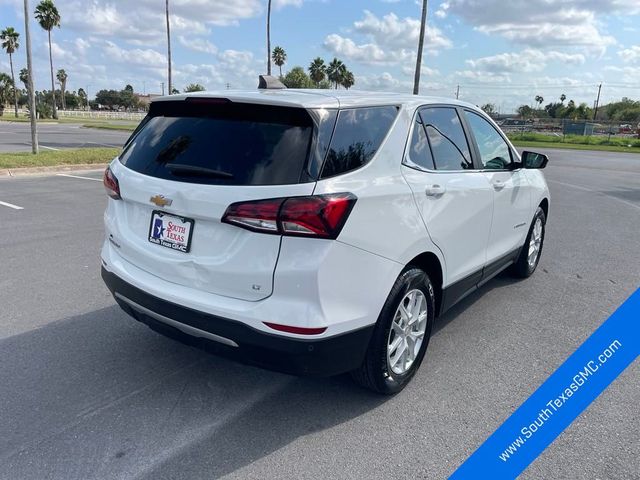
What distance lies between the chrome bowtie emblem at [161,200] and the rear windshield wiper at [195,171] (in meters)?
0.15

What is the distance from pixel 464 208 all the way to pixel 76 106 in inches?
5462

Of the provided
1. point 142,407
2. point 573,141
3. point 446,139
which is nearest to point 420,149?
point 446,139

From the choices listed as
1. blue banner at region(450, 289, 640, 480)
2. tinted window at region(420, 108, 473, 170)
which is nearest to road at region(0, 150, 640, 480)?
blue banner at region(450, 289, 640, 480)

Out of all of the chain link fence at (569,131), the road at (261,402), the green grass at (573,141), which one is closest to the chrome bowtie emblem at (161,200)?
the road at (261,402)

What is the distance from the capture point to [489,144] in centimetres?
445

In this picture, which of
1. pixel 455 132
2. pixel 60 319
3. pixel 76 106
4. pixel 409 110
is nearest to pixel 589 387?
pixel 409 110

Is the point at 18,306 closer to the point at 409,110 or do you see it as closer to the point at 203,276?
the point at 203,276

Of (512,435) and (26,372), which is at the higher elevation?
(512,435)

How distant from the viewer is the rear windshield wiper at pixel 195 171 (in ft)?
8.72

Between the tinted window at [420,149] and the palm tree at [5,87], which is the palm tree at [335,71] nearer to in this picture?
the palm tree at [5,87]

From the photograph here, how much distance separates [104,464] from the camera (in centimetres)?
254

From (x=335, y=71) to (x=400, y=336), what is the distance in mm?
63870

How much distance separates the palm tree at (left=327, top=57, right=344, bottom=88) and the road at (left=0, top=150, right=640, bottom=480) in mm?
61733

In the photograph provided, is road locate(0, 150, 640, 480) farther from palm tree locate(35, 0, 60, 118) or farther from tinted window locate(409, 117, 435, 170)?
palm tree locate(35, 0, 60, 118)
